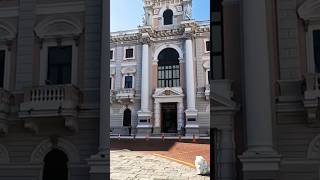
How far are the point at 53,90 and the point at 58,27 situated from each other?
1.87m

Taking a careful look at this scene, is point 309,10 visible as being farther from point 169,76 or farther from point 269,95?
point 169,76

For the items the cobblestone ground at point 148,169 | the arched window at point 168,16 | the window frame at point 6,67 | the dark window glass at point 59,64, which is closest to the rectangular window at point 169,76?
the arched window at point 168,16

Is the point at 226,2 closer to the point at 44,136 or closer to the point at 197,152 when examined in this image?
the point at 44,136

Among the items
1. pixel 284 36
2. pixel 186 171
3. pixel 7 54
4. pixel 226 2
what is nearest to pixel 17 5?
pixel 7 54

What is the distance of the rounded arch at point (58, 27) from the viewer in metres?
11.5

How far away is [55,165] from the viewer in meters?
11.1

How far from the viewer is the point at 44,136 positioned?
1110 cm

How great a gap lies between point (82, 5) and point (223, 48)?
13.4ft

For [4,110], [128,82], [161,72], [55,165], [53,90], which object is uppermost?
[161,72]

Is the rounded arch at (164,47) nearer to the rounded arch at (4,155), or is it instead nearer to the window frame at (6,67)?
the window frame at (6,67)

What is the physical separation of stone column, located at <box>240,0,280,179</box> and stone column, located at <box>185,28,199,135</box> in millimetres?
19374

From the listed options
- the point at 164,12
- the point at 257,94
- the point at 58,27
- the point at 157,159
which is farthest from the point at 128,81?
the point at 257,94

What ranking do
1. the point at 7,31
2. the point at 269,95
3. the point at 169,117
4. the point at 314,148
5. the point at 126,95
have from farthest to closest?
the point at 126,95 → the point at 169,117 → the point at 7,31 → the point at 269,95 → the point at 314,148

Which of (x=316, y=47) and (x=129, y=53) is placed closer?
(x=316, y=47)
